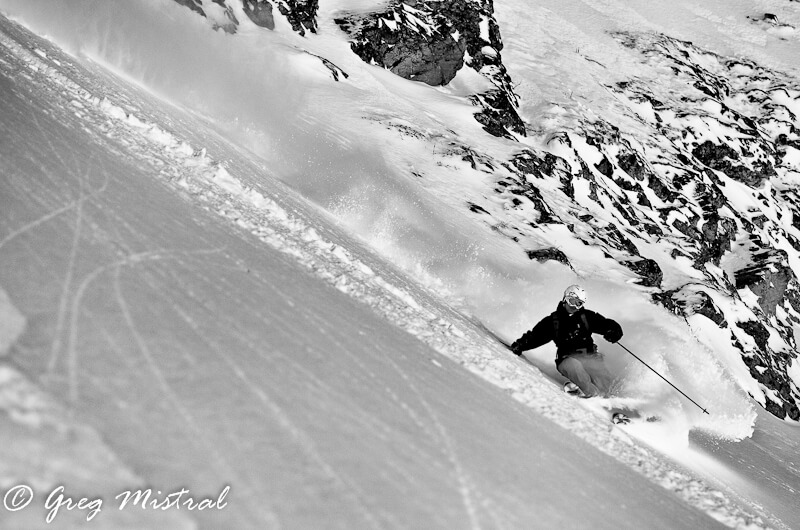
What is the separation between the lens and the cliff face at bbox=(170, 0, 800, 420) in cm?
1789

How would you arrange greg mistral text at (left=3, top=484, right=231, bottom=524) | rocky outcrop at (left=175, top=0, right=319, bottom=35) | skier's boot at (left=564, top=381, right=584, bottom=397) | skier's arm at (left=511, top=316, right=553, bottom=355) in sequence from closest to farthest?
greg mistral text at (left=3, top=484, right=231, bottom=524)
skier's boot at (left=564, top=381, right=584, bottom=397)
skier's arm at (left=511, top=316, right=553, bottom=355)
rocky outcrop at (left=175, top=0, right=319, bottom=35)

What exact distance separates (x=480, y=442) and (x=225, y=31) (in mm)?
15571

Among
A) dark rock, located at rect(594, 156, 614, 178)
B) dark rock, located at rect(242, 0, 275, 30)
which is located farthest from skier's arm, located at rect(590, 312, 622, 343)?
dark rock, located at rect(594, 156, 614, 178)

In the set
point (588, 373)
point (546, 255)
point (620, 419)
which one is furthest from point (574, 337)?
point (546, 255)

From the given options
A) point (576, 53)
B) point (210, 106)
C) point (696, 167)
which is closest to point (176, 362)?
point (210, 106)

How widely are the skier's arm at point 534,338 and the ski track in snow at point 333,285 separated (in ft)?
1.67

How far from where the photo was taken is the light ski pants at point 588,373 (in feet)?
24.2

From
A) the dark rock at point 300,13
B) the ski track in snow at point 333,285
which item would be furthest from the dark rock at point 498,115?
the ski track in snow at point 333,285

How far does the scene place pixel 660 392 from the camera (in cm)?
805

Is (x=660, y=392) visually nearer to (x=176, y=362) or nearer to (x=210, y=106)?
(x=176, y=362)

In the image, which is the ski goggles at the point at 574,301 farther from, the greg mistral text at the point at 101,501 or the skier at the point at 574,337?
the greg mistral text at the point at 101,501

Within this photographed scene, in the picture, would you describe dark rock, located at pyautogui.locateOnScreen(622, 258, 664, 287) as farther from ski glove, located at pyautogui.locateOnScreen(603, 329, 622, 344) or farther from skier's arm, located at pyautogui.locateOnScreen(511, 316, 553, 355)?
skier's arm, located at pyautogui.locateOnScreen(511, 316, 553, 355)

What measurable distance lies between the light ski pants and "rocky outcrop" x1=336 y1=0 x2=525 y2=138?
14.9 metres

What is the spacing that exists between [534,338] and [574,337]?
0.55 m
